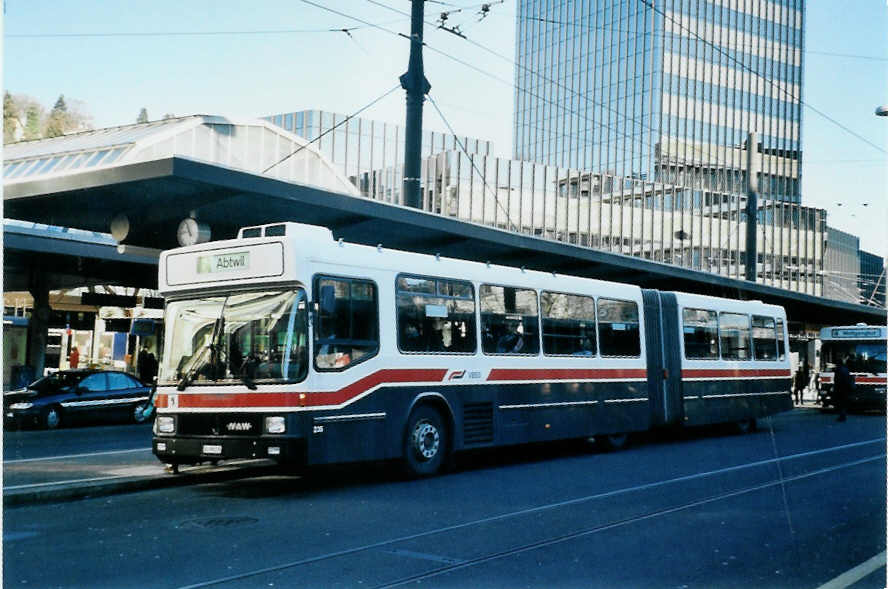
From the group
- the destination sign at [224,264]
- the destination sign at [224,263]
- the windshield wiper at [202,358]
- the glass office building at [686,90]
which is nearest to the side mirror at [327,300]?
the destination sign at [224,264]

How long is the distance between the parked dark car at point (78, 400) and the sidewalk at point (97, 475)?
24.1ft

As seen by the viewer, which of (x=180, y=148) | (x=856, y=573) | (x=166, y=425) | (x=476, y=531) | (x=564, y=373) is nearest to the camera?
(x=856, y=573)

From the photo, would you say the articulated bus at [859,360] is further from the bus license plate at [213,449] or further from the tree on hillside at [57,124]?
the tree on hillside at [57,124]

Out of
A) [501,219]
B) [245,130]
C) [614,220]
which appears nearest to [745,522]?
[245,130]

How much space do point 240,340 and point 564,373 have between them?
633cm

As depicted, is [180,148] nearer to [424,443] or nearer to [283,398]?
[424,443]

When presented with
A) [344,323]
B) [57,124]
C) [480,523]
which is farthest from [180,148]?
[480,523]

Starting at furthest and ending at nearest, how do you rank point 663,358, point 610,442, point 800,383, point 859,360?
point 800,383, point 859,360, point 663,358, point 610,442

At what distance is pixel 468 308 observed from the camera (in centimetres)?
1398

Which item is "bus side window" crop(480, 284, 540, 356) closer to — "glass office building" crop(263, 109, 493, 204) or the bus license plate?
the bus license plate

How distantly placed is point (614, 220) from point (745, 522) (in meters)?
77.1

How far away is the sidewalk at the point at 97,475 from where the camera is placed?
10695 mm

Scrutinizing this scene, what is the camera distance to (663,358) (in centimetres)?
1905

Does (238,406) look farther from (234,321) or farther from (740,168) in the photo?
(740,168)
